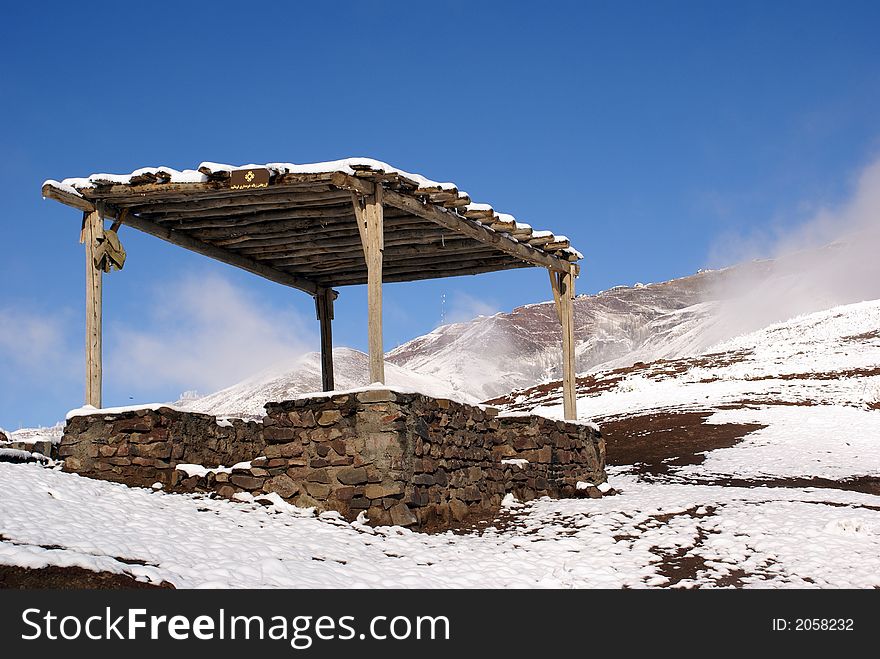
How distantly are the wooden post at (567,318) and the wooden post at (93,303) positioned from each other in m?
8.07

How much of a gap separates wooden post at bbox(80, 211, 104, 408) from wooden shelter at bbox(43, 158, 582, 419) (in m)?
0.01

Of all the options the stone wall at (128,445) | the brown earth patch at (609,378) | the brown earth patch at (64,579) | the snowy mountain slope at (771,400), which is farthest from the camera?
the brown earth patch at (609,378)

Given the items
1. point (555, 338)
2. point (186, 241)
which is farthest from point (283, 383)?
point (555, 338)

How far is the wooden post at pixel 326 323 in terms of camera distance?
18.7 meters

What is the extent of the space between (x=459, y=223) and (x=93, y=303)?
5.54 meters

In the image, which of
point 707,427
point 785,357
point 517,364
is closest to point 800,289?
point 517,364

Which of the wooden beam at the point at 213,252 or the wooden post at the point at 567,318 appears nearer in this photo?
the wooden beam at the point at 213,252

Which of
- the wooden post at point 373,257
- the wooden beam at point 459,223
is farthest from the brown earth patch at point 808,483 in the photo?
the wooden post at point 373,257

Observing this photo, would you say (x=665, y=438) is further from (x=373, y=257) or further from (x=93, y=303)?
(x=93, y=303)

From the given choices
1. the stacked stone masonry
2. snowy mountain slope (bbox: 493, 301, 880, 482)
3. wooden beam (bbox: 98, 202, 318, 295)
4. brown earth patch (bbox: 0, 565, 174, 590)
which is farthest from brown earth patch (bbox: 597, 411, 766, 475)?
brown earth patch (bbox: 0, 565, 174, 590)

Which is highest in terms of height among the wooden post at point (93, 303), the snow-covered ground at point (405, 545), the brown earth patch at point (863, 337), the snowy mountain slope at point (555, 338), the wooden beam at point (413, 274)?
the snowy mountain slope at point (555, 338)

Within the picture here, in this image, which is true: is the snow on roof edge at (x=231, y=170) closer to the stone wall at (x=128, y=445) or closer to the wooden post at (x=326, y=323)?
the stone wall at (x=128, y=445)

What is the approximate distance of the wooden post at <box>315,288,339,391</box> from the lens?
738 inches

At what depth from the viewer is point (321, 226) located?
15.1 m
